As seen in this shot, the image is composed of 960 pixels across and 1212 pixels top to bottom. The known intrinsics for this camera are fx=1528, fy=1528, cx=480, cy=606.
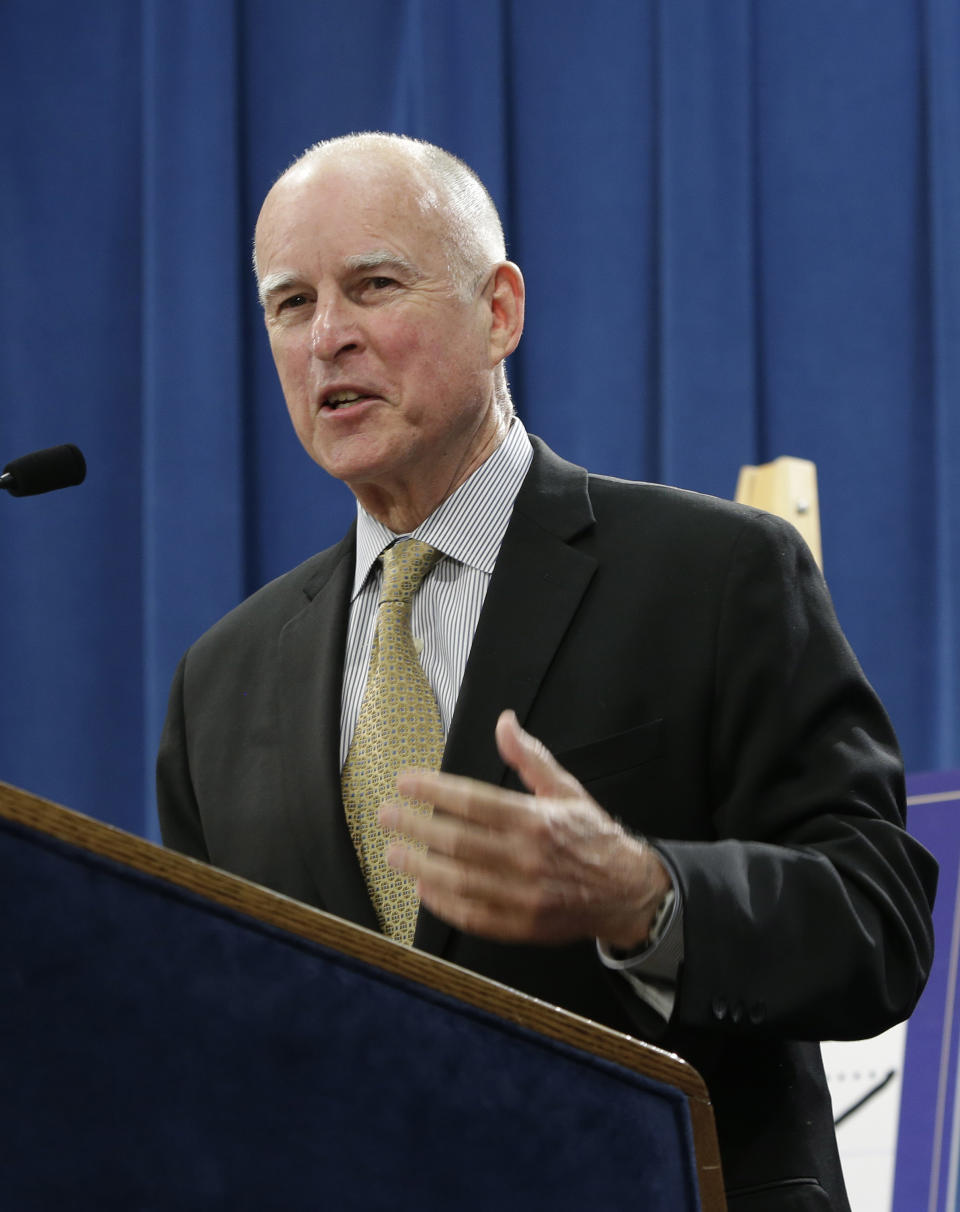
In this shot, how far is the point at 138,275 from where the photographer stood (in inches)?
122

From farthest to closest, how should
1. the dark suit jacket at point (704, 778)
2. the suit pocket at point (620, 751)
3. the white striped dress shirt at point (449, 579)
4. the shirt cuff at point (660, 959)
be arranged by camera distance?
1. the white striped dress shirt at point (449, 579)
2. the suit pocket at point (620, 751)
3. the dark suit jacket at point (704, 778)
4. the shirt cuff at point (660, 959)

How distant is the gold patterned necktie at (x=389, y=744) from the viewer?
1.37 meters

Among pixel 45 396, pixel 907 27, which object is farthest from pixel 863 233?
pixel 45 396

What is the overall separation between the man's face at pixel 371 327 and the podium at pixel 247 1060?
2.75ft

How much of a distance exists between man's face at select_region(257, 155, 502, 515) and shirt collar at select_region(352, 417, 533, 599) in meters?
0.03

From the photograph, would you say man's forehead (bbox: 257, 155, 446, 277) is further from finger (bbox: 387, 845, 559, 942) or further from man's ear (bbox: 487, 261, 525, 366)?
finger (bbox: 387, 845, 559, 942)

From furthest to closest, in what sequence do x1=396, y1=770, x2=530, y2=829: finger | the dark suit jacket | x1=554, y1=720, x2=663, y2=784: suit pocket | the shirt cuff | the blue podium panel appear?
the blue podium panel
x1=554, y1=720, x2=663, y2=784: suit pocket
the dark suit jacket
the shirt cuff
x1=396, y1=770, x2=530, y2=829: finger

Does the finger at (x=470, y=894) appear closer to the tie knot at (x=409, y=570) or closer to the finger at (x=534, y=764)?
the finger at (x=534, y=764)

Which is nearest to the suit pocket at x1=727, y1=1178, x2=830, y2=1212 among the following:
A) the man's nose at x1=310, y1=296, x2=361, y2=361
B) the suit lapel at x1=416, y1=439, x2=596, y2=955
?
the suit lapel at x1=416, y1=439, x2=596, y2=955

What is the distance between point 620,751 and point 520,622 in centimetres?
16

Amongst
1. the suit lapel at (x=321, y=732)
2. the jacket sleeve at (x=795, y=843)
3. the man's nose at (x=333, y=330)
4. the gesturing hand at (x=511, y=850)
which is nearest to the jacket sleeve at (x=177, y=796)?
the suit lapel at (x=321, y=732)

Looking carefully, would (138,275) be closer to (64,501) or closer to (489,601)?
(64,501)

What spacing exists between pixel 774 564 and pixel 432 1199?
0.78 metres

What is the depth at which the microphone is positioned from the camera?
1179 millimetres
